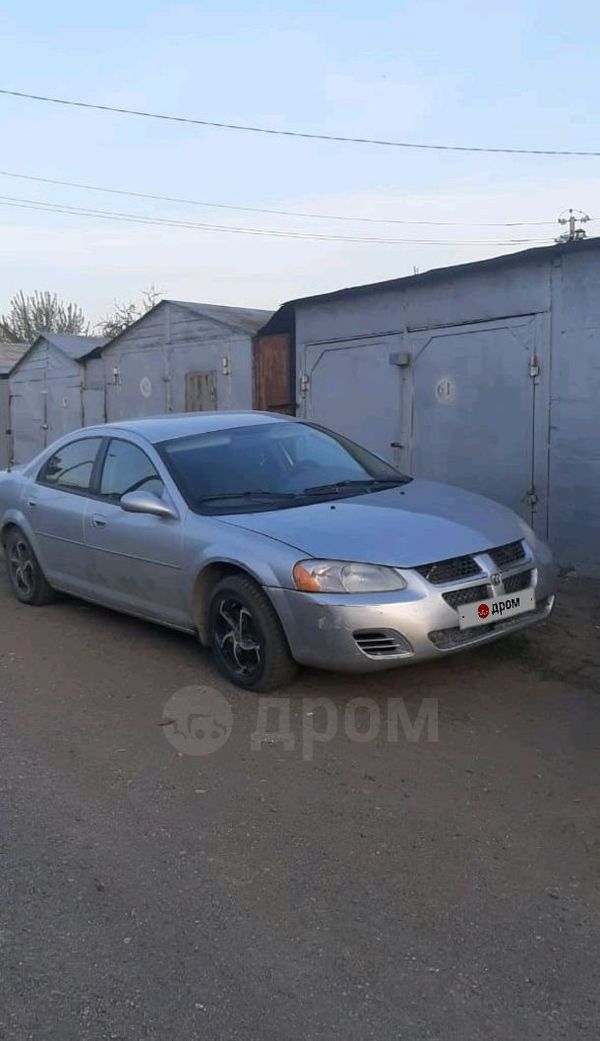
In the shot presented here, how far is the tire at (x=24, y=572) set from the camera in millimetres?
7457

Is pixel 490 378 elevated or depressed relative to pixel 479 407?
elevated

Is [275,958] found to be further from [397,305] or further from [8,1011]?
[397,305]

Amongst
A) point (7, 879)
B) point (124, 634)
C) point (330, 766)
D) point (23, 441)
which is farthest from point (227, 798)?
point (23, 441)

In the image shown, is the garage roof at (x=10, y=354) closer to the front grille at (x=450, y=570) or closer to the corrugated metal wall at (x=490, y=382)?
the corrugated metal wall at (x=490, y=382)

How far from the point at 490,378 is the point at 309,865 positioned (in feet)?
20.3

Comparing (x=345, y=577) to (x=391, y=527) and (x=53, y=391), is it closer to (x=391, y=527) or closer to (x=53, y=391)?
(x=391, y=527)

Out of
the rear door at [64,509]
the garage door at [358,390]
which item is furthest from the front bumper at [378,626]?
the garage door at [358,390]

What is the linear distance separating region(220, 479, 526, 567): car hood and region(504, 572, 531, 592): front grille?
0.65 ft

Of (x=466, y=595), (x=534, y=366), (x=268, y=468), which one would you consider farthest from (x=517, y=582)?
(x=534, y=366)

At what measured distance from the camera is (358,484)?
6.01 meters

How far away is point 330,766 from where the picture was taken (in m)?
4.34

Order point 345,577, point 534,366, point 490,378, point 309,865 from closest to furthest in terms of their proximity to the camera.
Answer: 1. point 309,865
2. point 345,577
3. point 534,366
4. point 490,378

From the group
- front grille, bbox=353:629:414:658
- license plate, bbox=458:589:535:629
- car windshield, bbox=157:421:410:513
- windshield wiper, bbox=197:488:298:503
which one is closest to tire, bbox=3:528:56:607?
car windshield, bbox=157:421:410:513

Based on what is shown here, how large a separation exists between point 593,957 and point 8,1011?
1.69 metres
